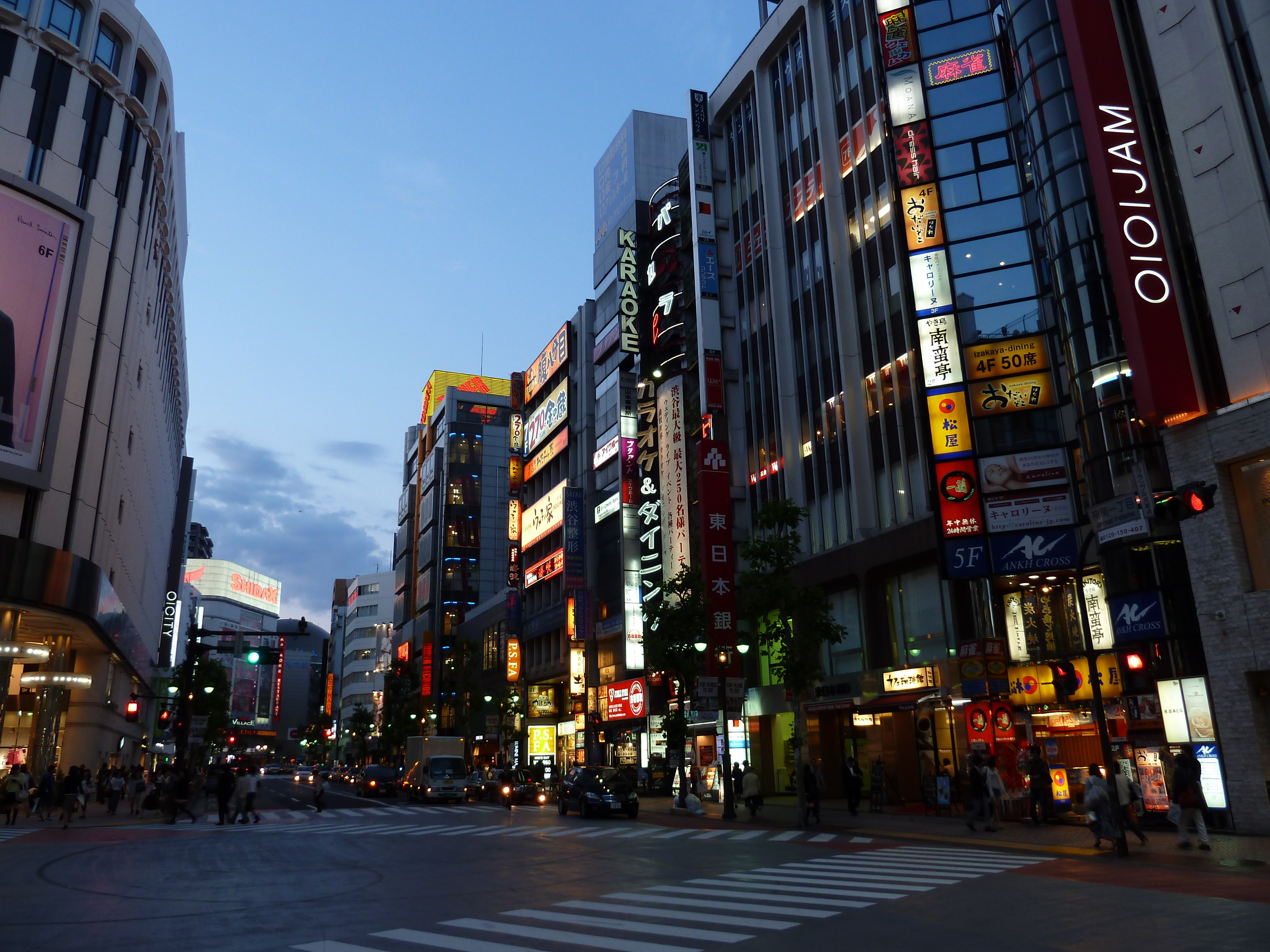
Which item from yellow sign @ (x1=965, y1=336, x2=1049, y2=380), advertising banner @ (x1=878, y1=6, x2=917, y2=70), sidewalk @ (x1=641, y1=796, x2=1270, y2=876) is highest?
advertising banner @ (x1=878, y1=6, x2=917, y2=70)

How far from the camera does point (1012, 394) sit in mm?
30781

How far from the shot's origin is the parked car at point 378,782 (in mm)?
56219

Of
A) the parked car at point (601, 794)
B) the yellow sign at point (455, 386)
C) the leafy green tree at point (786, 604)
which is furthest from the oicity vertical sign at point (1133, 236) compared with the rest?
the yellow sign at point (455, 386)

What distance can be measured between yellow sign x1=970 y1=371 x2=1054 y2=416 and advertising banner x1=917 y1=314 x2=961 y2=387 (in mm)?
896

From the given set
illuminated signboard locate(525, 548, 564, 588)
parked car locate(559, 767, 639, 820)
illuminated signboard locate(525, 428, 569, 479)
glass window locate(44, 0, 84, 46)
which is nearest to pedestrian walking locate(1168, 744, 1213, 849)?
parked car locate(559, 767, 639, 820)

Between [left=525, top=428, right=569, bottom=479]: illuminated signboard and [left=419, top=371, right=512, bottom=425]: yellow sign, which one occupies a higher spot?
[left=419, top=371, right=512, bottom=425]: yellow sign

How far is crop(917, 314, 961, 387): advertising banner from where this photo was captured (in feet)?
104

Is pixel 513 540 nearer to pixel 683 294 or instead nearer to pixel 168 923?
pixel 683 294

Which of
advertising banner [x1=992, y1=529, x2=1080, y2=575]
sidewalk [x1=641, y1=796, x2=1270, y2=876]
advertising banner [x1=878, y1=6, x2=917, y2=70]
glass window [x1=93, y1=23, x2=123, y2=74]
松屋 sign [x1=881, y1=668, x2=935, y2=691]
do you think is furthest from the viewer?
glass window [x1=93, y1=23, x2=123, y2=74]

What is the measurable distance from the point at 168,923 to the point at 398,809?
101 ft

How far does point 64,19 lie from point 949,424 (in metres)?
37.1

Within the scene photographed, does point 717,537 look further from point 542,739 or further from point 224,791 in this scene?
point 542,739

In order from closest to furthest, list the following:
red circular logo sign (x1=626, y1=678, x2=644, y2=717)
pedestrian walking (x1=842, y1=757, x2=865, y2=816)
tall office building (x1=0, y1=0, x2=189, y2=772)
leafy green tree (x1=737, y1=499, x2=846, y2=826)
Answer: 1. pedestrian walking (x1=842, y1=757, x2=865, y2=816)
2. leafy green tree (x1=737, y1=499, x2=846, y2=826)
3. tall office building (x1=0, y1=0, x2=189, y2=772)
4. red circular logo sign (x1=626, y1=678, x2=644, y2=717)

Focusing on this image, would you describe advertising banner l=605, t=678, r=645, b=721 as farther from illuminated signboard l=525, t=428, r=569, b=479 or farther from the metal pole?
the metal pole
